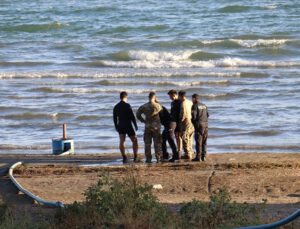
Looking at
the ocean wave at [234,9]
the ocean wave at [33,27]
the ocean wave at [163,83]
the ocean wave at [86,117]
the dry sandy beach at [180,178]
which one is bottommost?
the dry sandy beach at [180,178]

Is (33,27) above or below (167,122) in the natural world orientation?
above

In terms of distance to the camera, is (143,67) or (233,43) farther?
(233,43)

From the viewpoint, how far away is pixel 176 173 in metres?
18.4

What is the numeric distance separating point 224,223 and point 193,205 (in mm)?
769

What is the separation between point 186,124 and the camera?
772 inches

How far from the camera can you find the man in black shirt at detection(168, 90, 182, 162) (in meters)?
19.5

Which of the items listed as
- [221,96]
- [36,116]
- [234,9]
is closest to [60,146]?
[36,116]

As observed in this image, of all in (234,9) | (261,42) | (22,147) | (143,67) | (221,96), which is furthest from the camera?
(234,9)

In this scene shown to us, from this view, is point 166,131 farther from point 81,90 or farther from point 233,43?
point 233,43

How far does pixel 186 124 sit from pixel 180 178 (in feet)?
6.82

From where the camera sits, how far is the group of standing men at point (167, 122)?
63.3 ft

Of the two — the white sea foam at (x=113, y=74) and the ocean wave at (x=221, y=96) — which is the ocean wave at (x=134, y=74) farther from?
the ocean wave at (x=221, y=96)

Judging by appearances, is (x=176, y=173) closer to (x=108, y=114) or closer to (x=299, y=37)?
(x=108, y=114)

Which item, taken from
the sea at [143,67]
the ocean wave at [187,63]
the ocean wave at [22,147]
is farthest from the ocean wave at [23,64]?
the ocean wave at [22,147]
